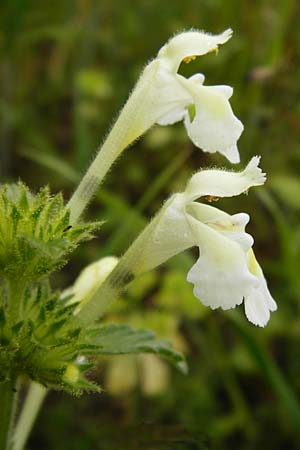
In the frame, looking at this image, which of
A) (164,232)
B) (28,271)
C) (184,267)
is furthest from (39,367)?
(184,267)

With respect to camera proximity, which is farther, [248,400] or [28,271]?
[248,400]

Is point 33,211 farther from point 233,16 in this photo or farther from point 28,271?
point 233,16

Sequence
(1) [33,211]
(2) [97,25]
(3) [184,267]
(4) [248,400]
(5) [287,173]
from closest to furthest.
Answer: (1) [33,211], (3) [184,267], (4) [248,400], (5) [287,173], (2) [97,25]

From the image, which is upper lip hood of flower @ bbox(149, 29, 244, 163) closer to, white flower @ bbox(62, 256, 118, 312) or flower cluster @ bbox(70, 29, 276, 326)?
flower cluster @ bbox(70, 29, 276, 326)

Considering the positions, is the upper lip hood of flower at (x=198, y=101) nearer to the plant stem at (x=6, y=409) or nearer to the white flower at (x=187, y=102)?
the white flower at (x=187, y=102)

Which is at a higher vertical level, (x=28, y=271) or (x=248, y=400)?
(x=248, y=400)
